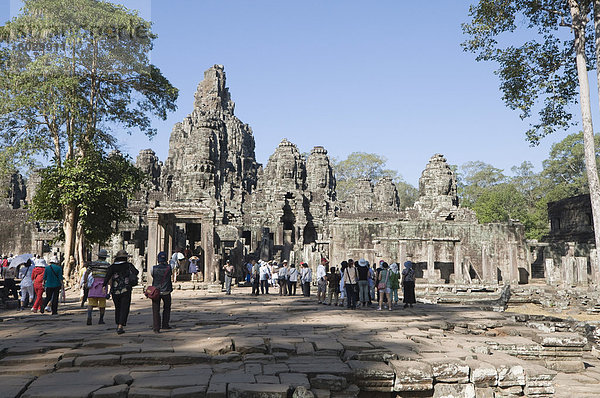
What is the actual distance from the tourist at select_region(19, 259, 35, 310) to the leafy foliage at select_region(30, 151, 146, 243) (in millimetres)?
6039

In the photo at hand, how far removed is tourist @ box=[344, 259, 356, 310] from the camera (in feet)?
38.8

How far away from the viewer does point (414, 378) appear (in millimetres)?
5438

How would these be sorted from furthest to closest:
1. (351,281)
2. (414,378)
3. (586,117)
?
(586,117), (351,281), (414,378)

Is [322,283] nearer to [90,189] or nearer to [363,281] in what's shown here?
[363,281]

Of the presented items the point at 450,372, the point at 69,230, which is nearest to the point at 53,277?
the point at 450,372

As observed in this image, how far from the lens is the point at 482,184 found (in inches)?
2336

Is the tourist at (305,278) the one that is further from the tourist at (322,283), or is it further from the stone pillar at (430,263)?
the stone pillar at (430,263)

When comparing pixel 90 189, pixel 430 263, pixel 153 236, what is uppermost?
pixel 90 189

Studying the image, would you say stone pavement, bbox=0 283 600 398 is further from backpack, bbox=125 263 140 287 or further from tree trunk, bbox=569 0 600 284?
tree trunk, bbox=569 0 600 284

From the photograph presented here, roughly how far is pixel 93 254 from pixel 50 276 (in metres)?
20.6

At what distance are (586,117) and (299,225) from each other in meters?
26.7

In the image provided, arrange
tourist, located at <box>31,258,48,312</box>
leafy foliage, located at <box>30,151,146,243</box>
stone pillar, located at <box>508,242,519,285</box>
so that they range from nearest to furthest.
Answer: tourist, located at <box>31,258,48,312</box>, leafy foliage, located at <box>30,151,146,243</box>, stone pillar, located at <box>508,242,519,285</box>

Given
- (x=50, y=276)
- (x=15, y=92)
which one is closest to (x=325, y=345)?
(x=50, y=276)

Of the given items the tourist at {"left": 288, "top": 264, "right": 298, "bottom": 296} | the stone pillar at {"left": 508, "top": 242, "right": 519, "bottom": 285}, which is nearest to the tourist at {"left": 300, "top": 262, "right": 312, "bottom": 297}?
the tourist at {"left": 288, "top": 264, "right": 298, "bottom": 296}
